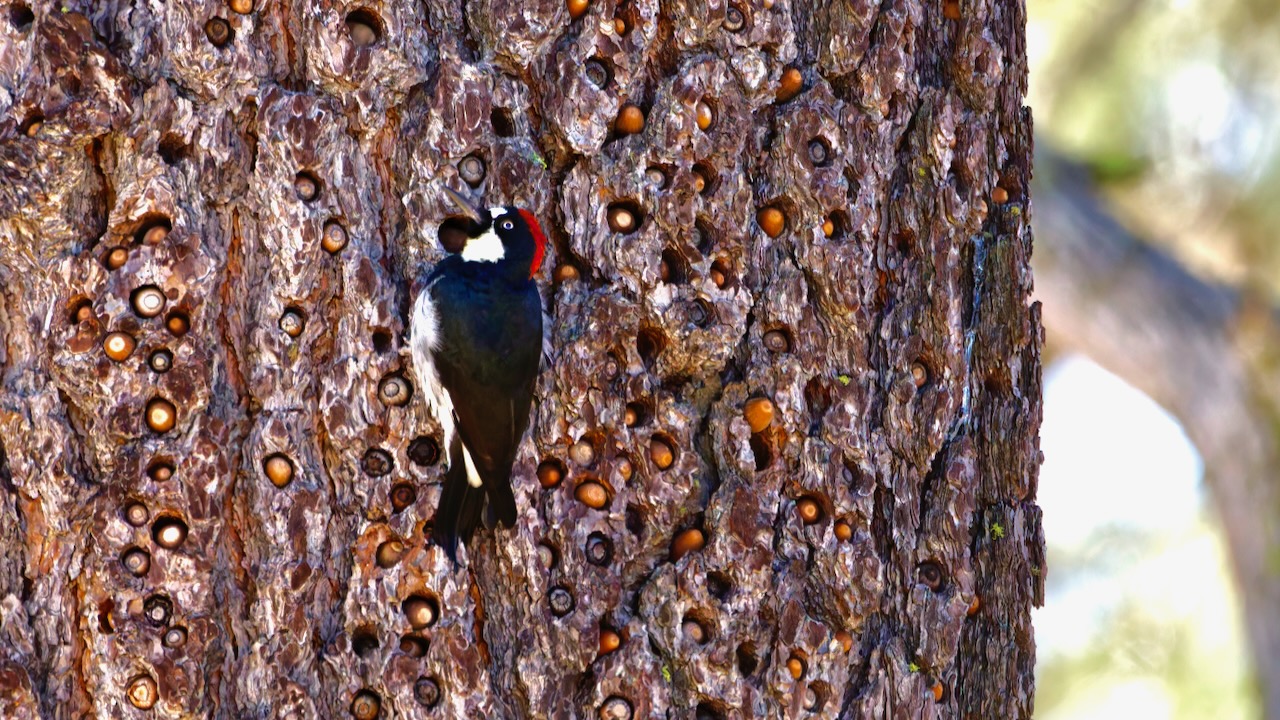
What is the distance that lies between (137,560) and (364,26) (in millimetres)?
849

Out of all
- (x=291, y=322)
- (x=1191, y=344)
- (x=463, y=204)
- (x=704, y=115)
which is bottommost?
(x=291, y=322)

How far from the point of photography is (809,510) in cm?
212

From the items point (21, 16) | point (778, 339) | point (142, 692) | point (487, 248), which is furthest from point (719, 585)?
point (21, 16)

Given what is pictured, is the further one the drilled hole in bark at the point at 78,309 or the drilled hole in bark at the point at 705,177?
the drilled hole in bark at the point at 705,177

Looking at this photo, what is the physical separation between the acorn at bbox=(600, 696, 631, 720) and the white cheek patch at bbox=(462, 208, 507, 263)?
2.23 feet

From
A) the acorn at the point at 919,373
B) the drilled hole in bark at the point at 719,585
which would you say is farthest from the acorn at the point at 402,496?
the acorn at the point at 919,373

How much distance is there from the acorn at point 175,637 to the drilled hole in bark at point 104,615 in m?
0.08

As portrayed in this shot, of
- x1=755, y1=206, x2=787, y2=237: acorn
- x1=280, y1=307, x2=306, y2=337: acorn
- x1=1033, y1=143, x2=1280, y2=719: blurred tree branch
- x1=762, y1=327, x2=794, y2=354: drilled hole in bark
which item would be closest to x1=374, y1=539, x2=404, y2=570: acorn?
x1=280, y1=307, x2=306, y2=337: acorn

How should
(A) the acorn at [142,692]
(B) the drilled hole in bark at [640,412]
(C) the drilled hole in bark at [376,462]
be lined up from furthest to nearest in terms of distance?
(B) the drilled hole in bark at [640,412], (C) the drilled hole in bark at [376,462], (A) the acorn at [142,692]

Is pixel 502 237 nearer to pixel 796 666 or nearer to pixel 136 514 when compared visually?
pixel 136 514

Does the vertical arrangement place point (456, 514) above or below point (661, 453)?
below

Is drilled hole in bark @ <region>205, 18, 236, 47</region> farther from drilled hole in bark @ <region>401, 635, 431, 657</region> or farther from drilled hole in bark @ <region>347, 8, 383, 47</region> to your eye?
drilled hole in bark @ <region>401, 635, 431, 657</region>

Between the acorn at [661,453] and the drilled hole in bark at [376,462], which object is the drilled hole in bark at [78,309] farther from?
the acorn at [661,453]

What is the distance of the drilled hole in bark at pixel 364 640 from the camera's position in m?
1.94
